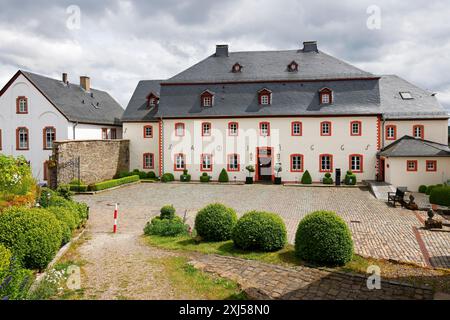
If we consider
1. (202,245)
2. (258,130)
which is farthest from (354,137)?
(202,245)

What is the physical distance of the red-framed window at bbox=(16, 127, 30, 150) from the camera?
29.0 meters

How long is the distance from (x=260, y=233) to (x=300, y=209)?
8538 mm

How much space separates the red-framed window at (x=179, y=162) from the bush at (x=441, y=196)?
63.9 feet

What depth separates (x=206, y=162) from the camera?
29578 mm

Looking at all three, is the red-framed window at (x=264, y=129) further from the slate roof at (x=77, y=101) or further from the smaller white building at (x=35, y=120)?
the smaller white building at (x=35, y=120)

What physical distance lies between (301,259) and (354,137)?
2125 cm

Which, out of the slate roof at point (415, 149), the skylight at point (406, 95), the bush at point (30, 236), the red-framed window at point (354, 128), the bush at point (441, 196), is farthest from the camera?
the skylight at point (406, 95)

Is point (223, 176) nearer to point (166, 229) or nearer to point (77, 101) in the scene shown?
A: point (77, 101)

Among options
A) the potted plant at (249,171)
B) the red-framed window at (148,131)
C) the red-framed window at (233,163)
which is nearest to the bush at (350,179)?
the potted plant at (249,171)

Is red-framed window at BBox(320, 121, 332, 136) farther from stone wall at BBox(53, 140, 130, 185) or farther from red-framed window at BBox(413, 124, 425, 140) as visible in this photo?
stone wall at BBox(53, 140, 130, 185)

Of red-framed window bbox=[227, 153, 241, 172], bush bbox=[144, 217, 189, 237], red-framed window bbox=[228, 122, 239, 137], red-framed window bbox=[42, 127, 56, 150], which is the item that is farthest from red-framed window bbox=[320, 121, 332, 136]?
red-framed window bbox=[42, 127, 56, 150]

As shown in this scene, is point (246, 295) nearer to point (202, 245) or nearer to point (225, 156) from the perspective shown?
point (202, 245)

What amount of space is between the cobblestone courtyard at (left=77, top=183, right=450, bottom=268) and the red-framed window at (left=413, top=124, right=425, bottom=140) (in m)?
7.83

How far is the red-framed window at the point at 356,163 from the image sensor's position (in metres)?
27.3
